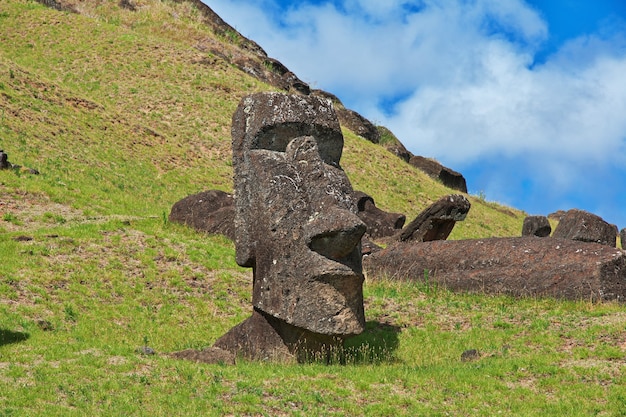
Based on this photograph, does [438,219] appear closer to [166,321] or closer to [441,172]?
[166,321]

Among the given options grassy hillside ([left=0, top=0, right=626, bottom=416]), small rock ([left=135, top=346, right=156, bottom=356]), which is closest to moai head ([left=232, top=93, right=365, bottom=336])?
grassy hillside ([left=0, top=0, right=626, bottom=416])

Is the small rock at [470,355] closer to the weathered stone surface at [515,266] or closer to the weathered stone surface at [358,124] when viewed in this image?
the weathered stone surface at [515,266]

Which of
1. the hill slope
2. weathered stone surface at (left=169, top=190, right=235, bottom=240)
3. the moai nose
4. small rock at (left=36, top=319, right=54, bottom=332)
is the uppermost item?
the hill slope

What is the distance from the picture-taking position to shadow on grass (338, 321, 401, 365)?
1337 centimetres

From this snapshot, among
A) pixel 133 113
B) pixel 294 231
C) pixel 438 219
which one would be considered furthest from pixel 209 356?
pixel 133 113

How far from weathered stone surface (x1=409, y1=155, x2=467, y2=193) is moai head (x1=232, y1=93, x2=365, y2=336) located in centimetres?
4398

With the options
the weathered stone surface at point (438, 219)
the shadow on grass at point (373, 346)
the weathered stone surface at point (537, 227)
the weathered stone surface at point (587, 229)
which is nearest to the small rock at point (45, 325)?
the shadow on grass at point (373, 346)

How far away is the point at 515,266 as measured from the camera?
717 inches

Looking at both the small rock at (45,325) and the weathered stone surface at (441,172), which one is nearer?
the small rock at (45,325)

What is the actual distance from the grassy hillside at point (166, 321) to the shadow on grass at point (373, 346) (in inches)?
2.2

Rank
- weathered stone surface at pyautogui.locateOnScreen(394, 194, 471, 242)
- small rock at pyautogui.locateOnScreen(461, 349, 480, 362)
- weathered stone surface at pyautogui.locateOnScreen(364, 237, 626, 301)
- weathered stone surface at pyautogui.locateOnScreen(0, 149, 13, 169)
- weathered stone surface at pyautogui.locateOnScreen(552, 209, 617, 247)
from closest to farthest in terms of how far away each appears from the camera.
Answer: small rock at pyautogui.locateOnScreen(461, 349, 480, 362) < weathered stone surface at pyautogui.locateOnScreen(364, 237, 626, 301) < weathered stone surface at pyautogui.locateOnScreen(394, 194, 471, 242) < weathered stone surface at pyautogui.locateOnScreen(552, 209, 617, 247) < weathered stone surface at pyautogui.locateOnScreen(0, 149, 13, 169)

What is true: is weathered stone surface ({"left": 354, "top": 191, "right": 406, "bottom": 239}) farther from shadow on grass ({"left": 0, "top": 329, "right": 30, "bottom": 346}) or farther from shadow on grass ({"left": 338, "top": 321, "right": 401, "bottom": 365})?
shadow on grass ({"left": 0, "top": 329, "right": 30, "bottom": 346})

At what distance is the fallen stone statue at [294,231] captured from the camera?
1262cm

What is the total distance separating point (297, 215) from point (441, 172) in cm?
4582
